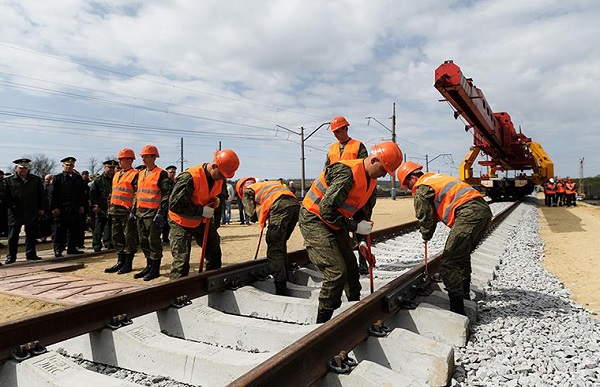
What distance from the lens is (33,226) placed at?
827 cm

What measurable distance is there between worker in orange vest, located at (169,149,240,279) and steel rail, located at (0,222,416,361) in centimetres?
58

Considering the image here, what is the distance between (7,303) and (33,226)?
4.02m

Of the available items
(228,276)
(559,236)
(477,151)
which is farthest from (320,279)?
(477,151)

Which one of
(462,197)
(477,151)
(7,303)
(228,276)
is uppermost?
(477,151)

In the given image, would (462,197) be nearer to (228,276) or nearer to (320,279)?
(320,279)

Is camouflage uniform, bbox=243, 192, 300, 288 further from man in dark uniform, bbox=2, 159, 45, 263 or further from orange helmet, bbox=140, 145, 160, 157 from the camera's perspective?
man in dark uniform, bbox=2, 159, 45, 263

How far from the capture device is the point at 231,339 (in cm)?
322

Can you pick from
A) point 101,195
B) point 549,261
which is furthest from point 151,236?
Answer: point 549,261

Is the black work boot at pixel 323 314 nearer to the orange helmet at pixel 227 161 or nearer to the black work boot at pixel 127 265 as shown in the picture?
the orange helmet at pixel 227 161

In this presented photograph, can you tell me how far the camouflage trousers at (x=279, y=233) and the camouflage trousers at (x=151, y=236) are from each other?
180 centimetres

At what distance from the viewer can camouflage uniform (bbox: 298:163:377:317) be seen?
3.49 m

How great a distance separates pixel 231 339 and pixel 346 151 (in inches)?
119

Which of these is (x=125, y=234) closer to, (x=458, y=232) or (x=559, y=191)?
(x=458, y=232)

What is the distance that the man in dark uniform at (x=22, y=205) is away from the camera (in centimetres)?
793
